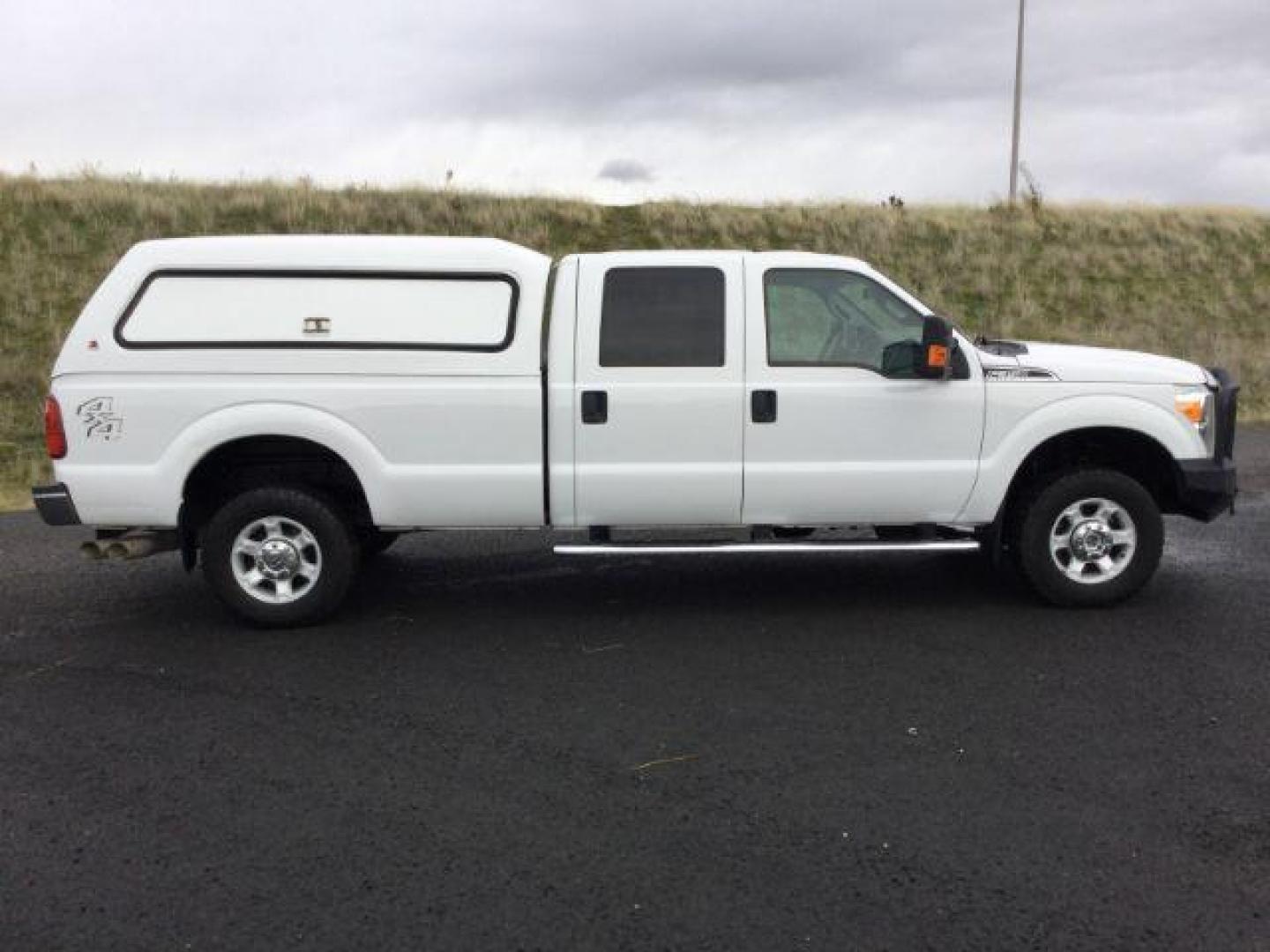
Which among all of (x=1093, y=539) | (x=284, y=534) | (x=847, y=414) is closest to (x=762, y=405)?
(x=847, y=414)

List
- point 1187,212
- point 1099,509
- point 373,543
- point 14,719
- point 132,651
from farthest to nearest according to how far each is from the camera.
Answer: point 1187,212 < point 373,543 < point 1099,509 < point 132,651 < point 14,719

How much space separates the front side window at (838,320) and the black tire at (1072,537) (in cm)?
116

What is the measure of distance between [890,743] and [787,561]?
11.0 ft

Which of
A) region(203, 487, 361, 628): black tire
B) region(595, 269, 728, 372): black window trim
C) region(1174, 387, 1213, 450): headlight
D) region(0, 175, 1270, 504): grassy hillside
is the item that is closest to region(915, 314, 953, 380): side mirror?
region(595, 269, 728, 372): black window trim

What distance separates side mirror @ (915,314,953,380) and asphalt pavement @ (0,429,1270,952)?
55.3 inches

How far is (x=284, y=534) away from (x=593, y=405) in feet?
6.12

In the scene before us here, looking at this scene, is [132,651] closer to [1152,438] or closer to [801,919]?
[801,919]

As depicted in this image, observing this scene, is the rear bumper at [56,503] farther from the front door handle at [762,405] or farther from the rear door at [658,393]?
the front door handle at [762,405]

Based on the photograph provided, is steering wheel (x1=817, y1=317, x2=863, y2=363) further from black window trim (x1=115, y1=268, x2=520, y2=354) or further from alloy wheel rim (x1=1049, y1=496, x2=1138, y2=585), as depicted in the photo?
black window trim (x1=115, y1=268, x2=520, y2=354)

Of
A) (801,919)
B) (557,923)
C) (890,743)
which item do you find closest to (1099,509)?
(890,743)

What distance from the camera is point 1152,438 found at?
6168 mm

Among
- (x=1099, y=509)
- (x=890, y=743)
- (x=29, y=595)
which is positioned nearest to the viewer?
(x=890, y=743)

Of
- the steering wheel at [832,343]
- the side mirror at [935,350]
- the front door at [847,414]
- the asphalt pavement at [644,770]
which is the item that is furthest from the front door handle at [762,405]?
the asphalt pavement at [644,770]

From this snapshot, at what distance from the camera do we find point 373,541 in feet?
24.1
